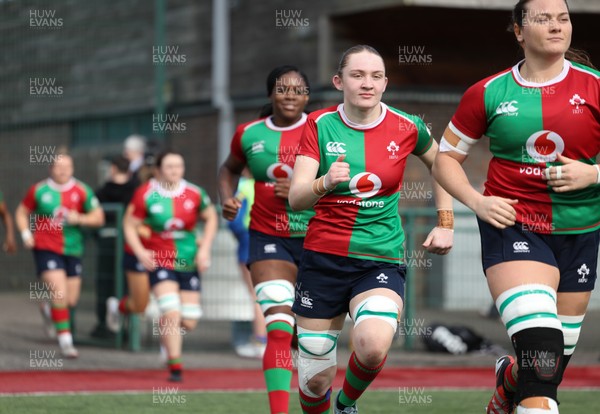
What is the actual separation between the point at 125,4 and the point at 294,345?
14731mm

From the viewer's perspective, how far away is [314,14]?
18984 mm

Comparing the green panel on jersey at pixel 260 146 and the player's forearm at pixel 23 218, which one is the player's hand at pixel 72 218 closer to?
the player's forearm at pixel 23 218

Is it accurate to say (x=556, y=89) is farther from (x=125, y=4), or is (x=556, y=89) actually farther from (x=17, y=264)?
(x=125, y=4)

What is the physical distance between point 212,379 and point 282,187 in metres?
3.67

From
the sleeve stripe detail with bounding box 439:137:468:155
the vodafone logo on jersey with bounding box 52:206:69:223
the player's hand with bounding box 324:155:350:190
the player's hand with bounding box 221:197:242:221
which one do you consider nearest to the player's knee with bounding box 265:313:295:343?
the player's hand with bounding box 221:197:242:221

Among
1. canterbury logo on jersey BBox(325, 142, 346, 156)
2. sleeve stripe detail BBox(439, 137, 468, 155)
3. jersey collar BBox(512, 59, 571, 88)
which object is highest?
jersey collar BBox(512, 59, 571, 88)

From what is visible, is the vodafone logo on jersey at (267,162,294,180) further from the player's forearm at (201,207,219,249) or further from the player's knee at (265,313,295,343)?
the player's forearm at (201,207,219,249)

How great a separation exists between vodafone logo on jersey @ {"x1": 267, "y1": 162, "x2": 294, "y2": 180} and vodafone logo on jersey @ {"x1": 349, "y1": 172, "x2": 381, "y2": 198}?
1.52 meters

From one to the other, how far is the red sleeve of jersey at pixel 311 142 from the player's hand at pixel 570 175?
1322mm

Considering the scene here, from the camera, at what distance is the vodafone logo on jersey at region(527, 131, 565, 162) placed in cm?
566

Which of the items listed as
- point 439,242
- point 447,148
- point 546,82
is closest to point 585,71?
point 546,82

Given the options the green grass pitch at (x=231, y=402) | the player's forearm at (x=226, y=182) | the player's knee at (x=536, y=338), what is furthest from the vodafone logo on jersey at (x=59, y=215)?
the player's knee at (x=536, y=338)

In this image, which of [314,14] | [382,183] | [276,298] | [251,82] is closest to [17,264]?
[251,82]

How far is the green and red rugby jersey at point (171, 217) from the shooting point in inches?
435
